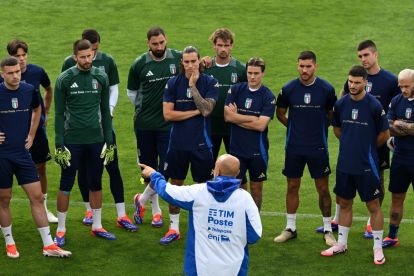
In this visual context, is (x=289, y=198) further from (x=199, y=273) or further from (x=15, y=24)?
(x=15, y=24)

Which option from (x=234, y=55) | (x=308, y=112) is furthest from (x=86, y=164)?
(x=234, y=55)

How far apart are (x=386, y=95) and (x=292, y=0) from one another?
1103cm

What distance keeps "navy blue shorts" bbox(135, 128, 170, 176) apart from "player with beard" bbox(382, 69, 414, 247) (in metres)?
2.73

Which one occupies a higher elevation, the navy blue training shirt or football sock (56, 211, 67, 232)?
the navy blue training shirt

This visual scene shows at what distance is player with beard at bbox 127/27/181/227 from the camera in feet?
39.2

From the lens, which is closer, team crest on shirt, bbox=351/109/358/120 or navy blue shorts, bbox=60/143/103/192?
team crest on shirt, bbox=351/109/358/120

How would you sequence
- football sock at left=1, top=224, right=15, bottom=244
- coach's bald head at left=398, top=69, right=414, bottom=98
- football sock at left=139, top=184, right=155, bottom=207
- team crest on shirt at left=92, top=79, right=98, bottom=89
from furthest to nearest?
football sock at left=139, top=184, right=155, bottom=207 → team crest on shirt at left=92, top=79, right=98, bottom=89 → football sock at left=1, top=224, right=15, bottom=244 → coach's bald head at left=398, top=69, right=414, bottom=98

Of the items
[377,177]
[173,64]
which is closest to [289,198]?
[377,177]

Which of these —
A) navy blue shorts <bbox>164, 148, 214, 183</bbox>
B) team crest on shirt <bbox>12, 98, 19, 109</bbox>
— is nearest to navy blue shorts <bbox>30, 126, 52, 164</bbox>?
team crest on shirt <bbox>12, 98, 19, 109</bbox>

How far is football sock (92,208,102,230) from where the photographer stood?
11672mm

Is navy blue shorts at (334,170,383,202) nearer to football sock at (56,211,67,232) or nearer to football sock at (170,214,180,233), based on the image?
football sock at (170,214,180,233)

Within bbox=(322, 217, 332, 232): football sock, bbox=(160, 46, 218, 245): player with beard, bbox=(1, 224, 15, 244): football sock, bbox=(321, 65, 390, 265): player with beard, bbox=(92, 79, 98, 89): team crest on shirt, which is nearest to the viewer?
bbox=(321, 65, 390, 265): player with beard

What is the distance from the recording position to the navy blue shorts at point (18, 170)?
10789 millimetres

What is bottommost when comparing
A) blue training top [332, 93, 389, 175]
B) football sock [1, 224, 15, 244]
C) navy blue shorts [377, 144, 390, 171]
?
football sock [1, 224, 15, 244]
